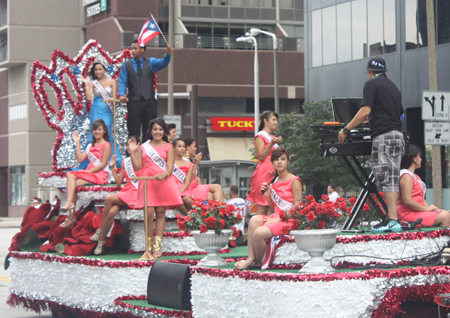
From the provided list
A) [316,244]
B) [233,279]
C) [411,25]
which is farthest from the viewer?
[411,25]

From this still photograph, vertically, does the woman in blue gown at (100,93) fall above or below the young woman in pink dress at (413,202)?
above

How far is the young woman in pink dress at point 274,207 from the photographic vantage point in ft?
22.2

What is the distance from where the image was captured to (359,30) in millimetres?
27953

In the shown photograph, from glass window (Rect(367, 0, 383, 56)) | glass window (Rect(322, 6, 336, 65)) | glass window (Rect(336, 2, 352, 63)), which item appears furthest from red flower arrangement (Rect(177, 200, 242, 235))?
glass window (Rect(322, 6, 336, 65))

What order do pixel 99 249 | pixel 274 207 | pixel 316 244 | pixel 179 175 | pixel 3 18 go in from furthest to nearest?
1. pixel 3 18
2. pixel 179 175
3. pixel 99 249
4. pixel 274 207
5. pixel 316 244

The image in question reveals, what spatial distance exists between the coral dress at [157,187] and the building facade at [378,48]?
1770 centimetres

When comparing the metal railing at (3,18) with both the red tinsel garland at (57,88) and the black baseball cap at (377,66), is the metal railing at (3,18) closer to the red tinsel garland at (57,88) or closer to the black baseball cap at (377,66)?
the red tinsel garland at (57,88)

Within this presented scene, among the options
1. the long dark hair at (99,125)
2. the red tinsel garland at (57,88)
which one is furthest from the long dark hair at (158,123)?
the red tinsel garland at (57,88)

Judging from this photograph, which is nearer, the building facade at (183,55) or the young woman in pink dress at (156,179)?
the young woman in pink dress at (156,179)

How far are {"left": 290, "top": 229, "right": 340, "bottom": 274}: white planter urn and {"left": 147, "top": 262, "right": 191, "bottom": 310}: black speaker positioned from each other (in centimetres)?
157

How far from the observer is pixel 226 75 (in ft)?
149

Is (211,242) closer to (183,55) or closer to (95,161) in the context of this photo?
(95,161)

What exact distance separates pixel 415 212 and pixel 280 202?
1446 mm

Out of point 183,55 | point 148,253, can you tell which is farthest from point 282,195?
point 183,55
